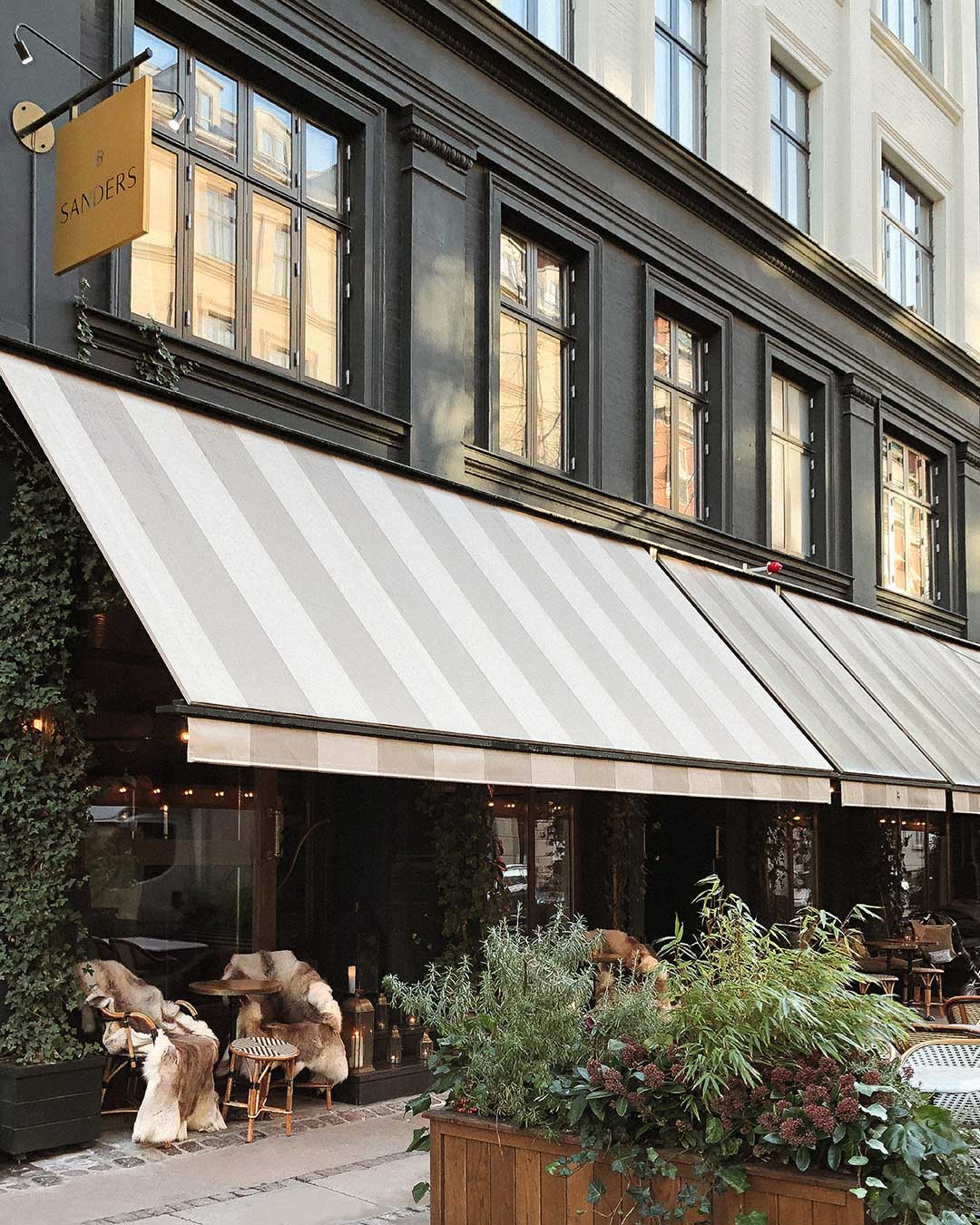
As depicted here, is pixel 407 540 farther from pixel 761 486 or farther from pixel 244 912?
pixel 761 486

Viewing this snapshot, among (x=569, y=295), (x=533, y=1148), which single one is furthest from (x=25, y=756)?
(x=569, y=295)

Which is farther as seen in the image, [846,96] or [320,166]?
[846,96]

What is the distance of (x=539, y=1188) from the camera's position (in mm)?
5895

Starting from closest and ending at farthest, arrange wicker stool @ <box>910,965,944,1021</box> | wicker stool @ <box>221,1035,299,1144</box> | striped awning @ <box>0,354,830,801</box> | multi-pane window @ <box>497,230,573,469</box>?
striped awning @ <box>0,354,830,801</box>, wicker stool @ <box>221,1035,299,1144</box>, multi-pane window @ <box>497,230,573,469</box>, wicker stool @ <box>910,965,944,1021</box>

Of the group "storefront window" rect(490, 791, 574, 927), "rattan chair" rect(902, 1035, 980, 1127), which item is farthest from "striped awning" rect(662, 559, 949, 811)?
"rattan chair" rect(902, 1035, 980, 1127)

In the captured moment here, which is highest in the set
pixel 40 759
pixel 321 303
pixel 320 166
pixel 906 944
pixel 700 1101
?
pixel 320 166

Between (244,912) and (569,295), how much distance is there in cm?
677

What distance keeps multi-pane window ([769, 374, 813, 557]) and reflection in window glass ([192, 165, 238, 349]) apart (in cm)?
810

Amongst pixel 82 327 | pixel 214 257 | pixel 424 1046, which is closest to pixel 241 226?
pixel 214 257

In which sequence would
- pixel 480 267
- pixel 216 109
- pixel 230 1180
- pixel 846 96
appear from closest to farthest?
pixel 230 1180 < pixel 216 109 < pixel 480 267 < pixel 846 96

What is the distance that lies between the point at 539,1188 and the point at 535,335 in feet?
28.7

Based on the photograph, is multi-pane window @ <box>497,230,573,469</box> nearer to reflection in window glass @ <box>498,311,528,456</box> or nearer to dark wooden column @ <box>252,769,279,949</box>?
reflection in window glass @ <box>498,311,528,456</box>

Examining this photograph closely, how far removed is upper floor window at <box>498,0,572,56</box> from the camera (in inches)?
516

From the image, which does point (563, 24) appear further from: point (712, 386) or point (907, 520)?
point (907, 520)
